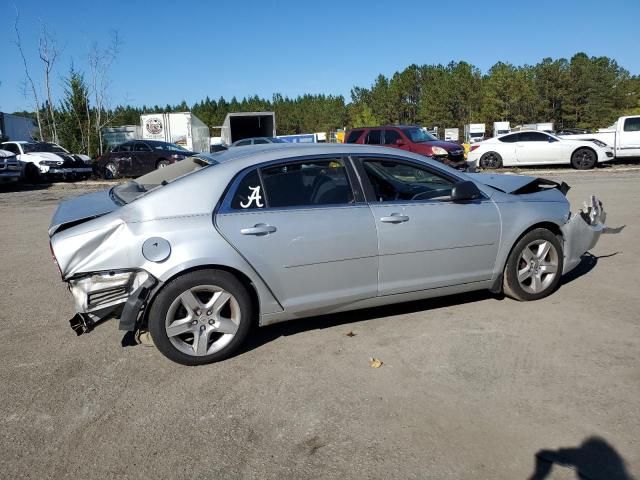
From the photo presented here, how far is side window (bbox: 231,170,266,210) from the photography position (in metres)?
3.93

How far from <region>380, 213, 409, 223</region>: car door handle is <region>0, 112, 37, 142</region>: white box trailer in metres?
38.4

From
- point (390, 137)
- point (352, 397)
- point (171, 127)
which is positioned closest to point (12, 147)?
point (171, 127)

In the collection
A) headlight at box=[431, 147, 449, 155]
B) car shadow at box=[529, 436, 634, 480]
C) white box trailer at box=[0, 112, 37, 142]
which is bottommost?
car shadow at box=[529, 436, 634, 480]

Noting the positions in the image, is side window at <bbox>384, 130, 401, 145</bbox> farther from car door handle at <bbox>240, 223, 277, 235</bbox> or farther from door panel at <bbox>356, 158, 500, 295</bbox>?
car door handle at <bbox>240, 223, 277, 235</bbox>

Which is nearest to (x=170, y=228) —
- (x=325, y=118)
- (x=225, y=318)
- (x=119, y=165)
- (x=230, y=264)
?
(x=230, y=264)

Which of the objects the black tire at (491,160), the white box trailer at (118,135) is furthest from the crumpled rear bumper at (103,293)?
the white box trailer at (118,135)

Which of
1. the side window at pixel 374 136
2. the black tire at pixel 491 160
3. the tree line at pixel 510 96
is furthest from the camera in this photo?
the tree line at pixel 510 96

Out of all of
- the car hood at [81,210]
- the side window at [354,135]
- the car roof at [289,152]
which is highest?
the side window at [354,135]

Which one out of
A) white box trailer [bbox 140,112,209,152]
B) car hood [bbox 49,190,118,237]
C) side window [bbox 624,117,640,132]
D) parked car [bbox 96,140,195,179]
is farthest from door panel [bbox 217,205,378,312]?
white box trailer [bbox 140,112,209,152]

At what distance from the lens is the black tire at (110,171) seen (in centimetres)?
2134

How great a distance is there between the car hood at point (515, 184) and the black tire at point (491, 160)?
576 inches

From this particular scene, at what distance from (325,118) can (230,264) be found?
306ft

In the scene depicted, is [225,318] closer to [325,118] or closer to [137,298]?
[137,298]

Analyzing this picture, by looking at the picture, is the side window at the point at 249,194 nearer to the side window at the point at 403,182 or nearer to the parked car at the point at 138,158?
the side window at the point at 403,182
